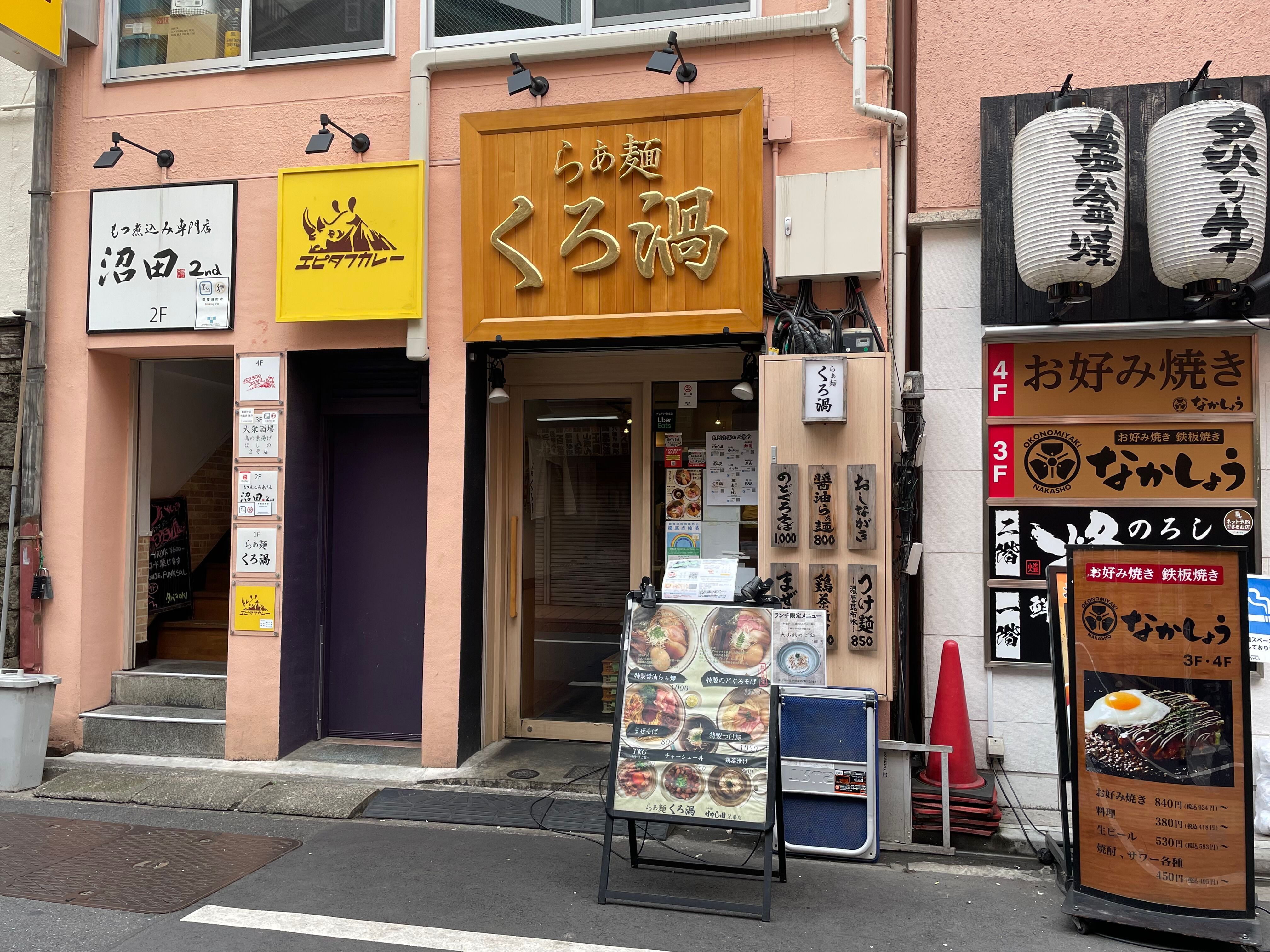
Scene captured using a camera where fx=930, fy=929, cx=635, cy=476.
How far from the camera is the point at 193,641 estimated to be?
853 cm

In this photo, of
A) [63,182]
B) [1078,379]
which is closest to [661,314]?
[1078,379]

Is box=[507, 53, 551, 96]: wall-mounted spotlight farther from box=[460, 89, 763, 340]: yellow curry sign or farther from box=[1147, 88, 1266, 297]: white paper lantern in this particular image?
box=[1147, 88, 1266, 297]: white paper lantern

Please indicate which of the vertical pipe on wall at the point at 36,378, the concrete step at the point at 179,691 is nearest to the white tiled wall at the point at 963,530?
the concrete step at the point at 179,691

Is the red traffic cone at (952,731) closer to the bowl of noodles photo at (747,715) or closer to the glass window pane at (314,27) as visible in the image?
the bowl of noodles photo at (747,715)

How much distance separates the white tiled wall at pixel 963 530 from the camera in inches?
241

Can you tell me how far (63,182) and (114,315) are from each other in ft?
3.97

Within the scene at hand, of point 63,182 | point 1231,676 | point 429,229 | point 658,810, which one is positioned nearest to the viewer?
point 1231,676

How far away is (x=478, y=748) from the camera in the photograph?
23.7 ft

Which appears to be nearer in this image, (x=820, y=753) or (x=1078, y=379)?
(x=820, y=753)

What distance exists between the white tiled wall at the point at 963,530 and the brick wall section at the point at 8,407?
6966mm

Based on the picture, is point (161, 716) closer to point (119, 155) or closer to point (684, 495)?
point (119, 155)

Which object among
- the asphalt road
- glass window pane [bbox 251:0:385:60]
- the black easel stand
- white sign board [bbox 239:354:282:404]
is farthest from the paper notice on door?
glass window pane [bbox 251:0:385:60]

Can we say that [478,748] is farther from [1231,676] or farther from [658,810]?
[1231,676]

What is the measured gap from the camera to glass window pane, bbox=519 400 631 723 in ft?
25.0
